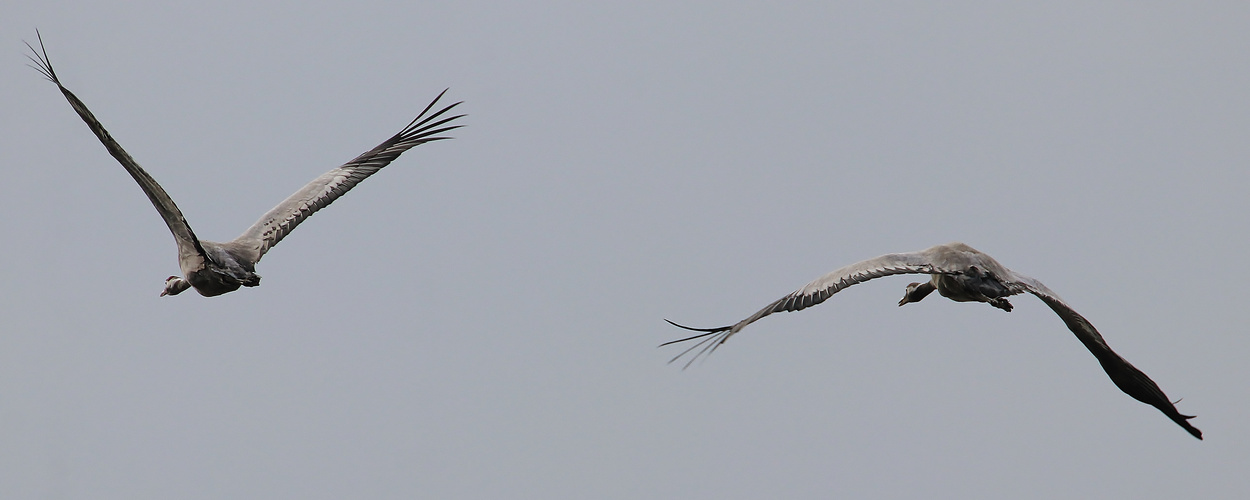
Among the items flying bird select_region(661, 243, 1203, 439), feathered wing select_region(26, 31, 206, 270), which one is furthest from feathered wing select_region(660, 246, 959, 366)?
feathered wing select_region(26, 31, 206, 270)

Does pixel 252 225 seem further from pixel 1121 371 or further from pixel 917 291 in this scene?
pixel 1121 371

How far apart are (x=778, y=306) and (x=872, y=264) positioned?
1198 mm

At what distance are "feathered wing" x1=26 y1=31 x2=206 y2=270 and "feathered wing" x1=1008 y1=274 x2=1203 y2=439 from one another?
32.3 ft

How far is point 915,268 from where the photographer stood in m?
14.1

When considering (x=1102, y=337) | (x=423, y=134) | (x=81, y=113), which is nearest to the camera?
(x=81, y=113)

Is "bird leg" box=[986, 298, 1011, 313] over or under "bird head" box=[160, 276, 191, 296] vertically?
over

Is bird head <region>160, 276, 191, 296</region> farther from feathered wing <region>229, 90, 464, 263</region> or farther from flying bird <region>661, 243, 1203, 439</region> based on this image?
flying bird <region>661, 243, 1203, 439</region>

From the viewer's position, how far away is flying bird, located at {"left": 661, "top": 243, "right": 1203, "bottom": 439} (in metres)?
13.4

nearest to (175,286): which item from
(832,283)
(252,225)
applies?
(252,225)

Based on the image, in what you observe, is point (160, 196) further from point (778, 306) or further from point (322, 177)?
point (778, 306)

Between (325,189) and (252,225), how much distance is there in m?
1.44

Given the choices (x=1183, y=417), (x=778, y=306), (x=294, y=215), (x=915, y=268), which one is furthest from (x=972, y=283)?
(x=294, y=215)

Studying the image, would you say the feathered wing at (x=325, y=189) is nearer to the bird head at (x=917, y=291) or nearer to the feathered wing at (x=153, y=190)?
the feathered wing at (x=153, y=190)

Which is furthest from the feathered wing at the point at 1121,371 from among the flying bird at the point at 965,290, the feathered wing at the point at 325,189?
the feathered wing at the point at 325,189
